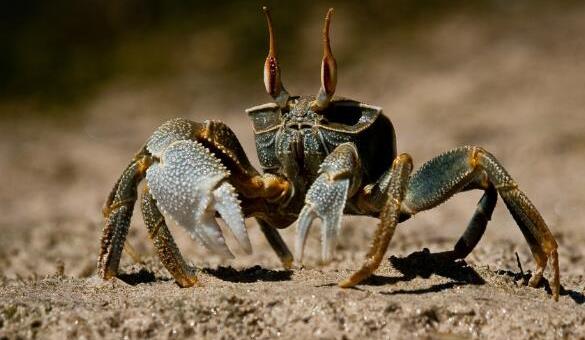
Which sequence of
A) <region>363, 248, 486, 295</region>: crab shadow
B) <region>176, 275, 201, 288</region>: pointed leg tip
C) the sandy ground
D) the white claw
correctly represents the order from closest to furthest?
the sandy ground
the white claw
<region>363, 248, 486, 295</region>: crab shadow
<region>176, 275, 201, 288</region>: pointed leg tip

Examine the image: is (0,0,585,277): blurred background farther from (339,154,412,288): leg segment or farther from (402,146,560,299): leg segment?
(339,154,412,288): leg segment

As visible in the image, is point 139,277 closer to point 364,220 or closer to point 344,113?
point 344,113

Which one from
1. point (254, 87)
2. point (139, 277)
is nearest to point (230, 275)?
point (139, 277)

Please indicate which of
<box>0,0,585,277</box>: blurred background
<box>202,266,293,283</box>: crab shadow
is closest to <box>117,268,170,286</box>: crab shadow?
<box>202,266,293,283</box>: crab shadow

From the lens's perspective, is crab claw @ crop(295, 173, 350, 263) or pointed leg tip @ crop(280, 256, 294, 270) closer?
crab claw @ crop(295, 173, 350, 263)

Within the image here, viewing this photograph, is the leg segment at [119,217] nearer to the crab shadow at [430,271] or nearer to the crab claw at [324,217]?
the crab claw at [324,217]

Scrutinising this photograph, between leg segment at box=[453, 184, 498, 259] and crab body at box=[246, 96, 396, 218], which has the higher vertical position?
crab body at box=[246, 96, 396, 218]
